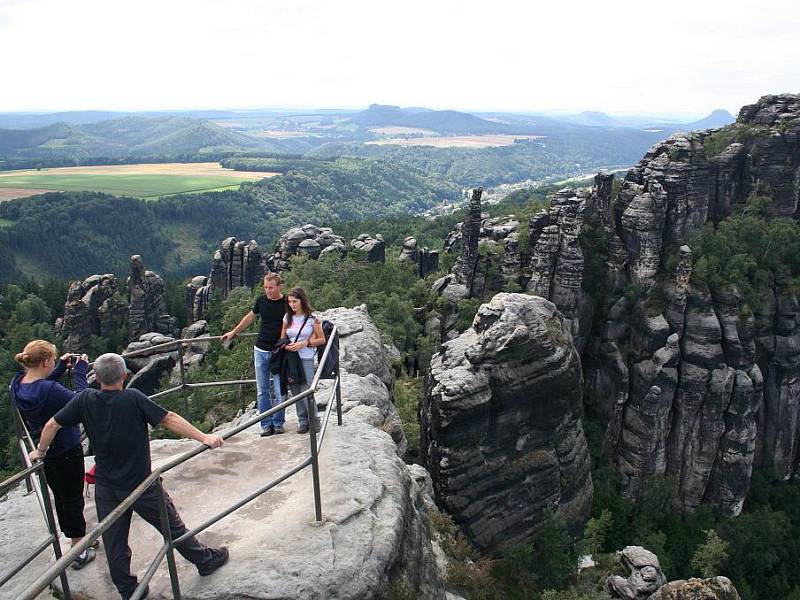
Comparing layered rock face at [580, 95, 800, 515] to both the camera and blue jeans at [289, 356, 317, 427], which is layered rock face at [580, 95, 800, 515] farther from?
the camera

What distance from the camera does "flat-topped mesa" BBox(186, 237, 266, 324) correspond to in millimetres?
66000

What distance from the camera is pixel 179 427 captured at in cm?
678

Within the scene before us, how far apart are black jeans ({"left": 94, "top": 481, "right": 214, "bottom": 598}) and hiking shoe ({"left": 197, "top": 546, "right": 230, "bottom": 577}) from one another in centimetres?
26

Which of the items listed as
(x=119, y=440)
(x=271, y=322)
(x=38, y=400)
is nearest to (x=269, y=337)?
(x=271, y=322)

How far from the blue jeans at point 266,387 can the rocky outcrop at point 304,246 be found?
47285mm

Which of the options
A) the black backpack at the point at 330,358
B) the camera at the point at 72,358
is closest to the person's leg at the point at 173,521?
the camera at the point at 72,358

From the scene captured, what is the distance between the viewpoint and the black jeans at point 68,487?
739 centimetres

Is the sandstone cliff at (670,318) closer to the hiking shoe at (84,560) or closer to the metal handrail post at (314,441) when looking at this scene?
the metal handrail post at (314,441)

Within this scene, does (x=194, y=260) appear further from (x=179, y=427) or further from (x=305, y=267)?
(x=179, y=427)

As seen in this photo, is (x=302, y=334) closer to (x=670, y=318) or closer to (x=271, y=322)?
(x=271, y=322)

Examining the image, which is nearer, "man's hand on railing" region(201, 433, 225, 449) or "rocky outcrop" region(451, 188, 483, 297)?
"man's hand on railing" region(201, 433, 225, 449)

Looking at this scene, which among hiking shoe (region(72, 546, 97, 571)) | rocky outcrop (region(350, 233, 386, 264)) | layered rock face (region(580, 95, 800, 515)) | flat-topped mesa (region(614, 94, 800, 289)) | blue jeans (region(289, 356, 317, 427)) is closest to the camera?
hiking shoe (region(72, 546, 97, 571))

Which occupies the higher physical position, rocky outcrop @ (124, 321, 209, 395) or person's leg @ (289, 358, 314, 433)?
person's leg @ (289, 358, 314, 433)

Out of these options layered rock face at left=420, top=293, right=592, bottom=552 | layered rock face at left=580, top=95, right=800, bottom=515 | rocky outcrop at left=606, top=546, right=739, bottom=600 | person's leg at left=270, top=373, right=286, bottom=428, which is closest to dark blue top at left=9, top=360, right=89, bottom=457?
person's leg at left=270, top=373, right=286, bottom=428
